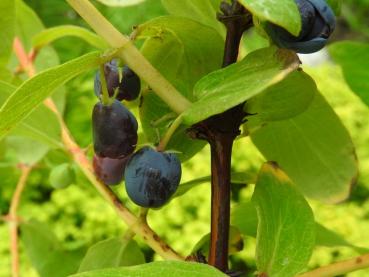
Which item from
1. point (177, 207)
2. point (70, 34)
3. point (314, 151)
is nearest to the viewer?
point (314, 151)

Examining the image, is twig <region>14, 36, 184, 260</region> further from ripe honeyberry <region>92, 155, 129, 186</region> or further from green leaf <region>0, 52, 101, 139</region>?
green leaf <region>0, 52, 101, 139</region>

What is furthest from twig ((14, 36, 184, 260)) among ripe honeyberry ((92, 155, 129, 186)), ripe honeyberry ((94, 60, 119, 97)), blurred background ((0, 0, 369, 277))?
blurred background ((0, 0, 369, 277))

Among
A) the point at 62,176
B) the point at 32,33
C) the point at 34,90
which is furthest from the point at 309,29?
the point at 32,33

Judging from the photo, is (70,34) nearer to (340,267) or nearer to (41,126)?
(41,126)

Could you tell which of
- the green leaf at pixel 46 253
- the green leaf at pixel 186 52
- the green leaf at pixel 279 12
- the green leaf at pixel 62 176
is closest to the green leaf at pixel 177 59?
the green leaf at pixel 186 52

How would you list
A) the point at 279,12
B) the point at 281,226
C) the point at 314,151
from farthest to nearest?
the point at 314,151 → the point at 281,226 → the point at 279,12

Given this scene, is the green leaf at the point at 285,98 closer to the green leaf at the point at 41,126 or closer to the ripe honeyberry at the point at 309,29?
the ripe honeyberry at the point at 309,29
